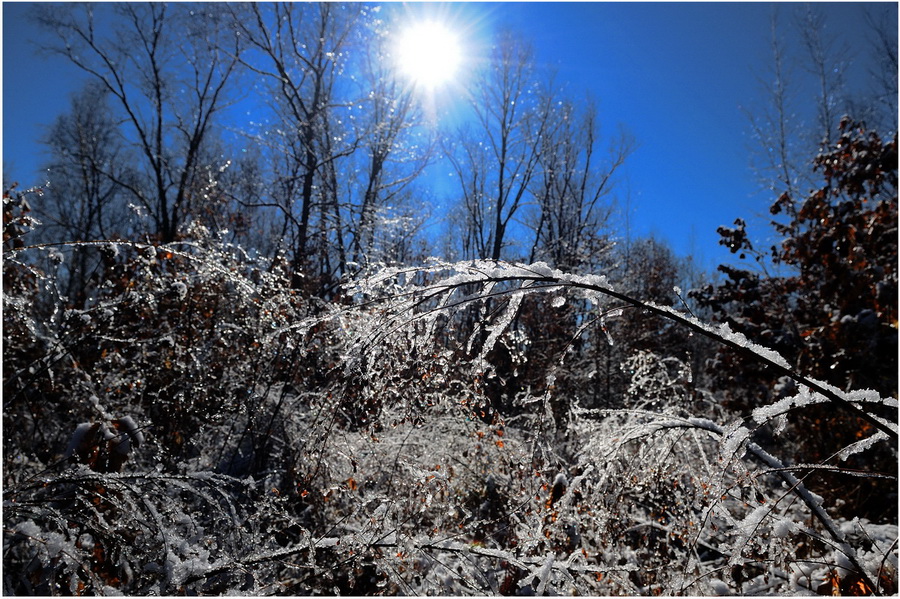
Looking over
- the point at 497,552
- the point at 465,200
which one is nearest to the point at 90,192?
the point at 465,200

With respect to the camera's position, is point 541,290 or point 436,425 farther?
point 436,425

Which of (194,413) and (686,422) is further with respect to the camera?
(194,413)

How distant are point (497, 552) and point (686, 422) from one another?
3.21ft

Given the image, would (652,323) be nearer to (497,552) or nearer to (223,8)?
(497,552)

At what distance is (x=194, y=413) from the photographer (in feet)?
12.4

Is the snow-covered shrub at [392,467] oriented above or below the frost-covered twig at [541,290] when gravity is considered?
below

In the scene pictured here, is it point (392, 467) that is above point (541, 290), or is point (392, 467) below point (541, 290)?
below

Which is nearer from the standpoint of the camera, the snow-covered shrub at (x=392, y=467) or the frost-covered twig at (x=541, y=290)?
the frost-covered twig at (x=541, y=290)

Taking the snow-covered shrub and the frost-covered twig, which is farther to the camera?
the snow-covered shrub

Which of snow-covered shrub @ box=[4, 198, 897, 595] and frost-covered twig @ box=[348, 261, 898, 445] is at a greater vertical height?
frost-covered twig @ box=[348, 261, 898, 445]

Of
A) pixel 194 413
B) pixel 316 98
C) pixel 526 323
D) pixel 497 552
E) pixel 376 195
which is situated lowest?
pixel 497 552

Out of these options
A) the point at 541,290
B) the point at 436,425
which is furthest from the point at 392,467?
the point at 541,290

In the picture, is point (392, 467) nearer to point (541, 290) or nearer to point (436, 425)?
point (436, 425)

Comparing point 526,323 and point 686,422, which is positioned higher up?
point 526,323
